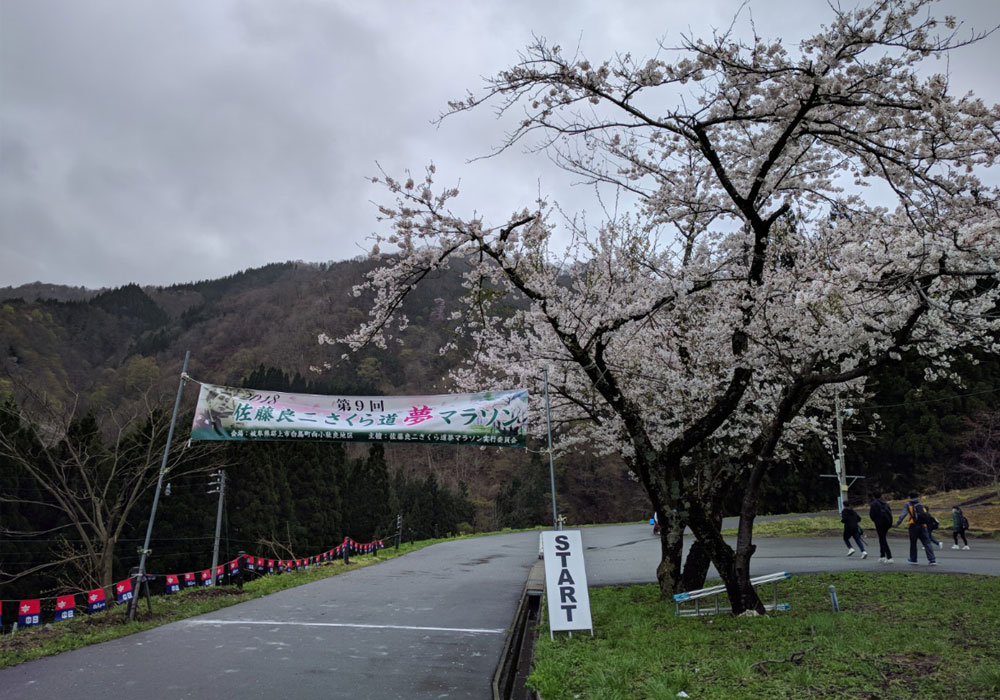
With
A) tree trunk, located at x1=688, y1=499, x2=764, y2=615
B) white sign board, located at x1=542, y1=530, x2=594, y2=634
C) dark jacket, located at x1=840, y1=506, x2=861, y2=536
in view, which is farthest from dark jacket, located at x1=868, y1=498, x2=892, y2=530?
white sign board, located at x1=542, y1=530, x2=594, y2=634

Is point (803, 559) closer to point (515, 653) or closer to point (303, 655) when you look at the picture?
point (515, 653)

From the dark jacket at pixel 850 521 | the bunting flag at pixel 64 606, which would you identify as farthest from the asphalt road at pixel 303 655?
the dark jacket at pixel 850 521

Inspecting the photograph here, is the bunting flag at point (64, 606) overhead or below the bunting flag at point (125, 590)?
below

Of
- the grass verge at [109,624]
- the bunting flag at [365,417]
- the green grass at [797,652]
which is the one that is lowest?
the grass verge at [109,624]

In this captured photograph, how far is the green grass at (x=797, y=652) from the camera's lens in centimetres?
471

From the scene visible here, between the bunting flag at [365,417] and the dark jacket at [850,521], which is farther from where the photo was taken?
the dark jacket at [850,521]

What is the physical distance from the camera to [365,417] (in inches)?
381

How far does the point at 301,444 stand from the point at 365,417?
27503 mm

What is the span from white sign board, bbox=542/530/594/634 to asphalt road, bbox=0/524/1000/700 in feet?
2.59

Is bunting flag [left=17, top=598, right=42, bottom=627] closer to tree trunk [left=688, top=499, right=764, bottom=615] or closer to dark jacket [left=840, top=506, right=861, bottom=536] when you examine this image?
tree trunk [left=688, top=499, right=764, bottom=615]

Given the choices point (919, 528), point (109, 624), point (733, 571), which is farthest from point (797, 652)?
point (109, 624)

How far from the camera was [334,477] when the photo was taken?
128ft

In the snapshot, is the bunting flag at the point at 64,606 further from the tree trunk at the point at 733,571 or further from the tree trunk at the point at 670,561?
the tree trunk at the point at 733,571

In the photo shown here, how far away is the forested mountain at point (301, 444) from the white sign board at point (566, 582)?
488 cm
